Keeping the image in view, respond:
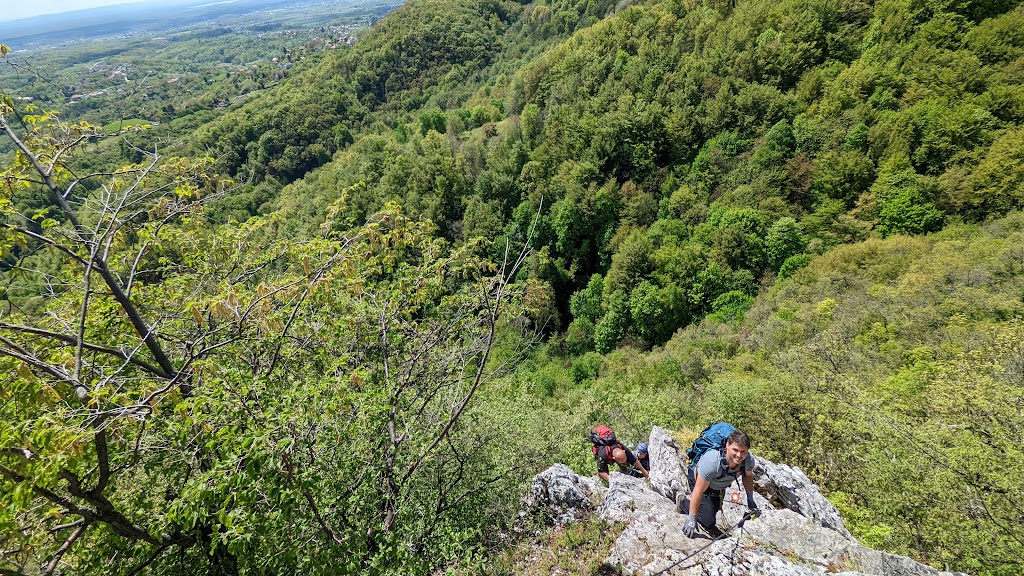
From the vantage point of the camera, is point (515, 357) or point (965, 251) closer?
point (515, 357)

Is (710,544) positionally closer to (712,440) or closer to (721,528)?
(721,528)

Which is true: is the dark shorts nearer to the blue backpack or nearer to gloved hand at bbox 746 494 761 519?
the blue backpack

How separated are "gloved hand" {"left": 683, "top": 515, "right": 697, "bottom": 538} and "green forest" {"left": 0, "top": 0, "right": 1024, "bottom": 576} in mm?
3356

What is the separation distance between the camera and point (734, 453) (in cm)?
629

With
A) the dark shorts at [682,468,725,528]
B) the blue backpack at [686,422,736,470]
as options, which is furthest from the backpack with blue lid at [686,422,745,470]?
the dark shorts at [682,468,725,528]

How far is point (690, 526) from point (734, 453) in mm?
1494

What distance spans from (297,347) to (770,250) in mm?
35185

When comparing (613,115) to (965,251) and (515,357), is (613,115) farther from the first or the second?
(515,357)

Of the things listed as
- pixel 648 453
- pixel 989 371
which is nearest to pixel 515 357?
pixel 648 453

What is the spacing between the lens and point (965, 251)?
21688mm

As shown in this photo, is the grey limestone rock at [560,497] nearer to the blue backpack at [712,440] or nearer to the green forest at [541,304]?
the green forest at [541,304]

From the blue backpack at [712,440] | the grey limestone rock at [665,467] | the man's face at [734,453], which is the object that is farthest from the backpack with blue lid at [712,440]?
the grey limestone rock at [665,467]

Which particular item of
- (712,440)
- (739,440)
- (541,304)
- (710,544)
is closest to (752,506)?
(710,544)

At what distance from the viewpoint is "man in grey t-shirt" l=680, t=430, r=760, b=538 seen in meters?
6.34
